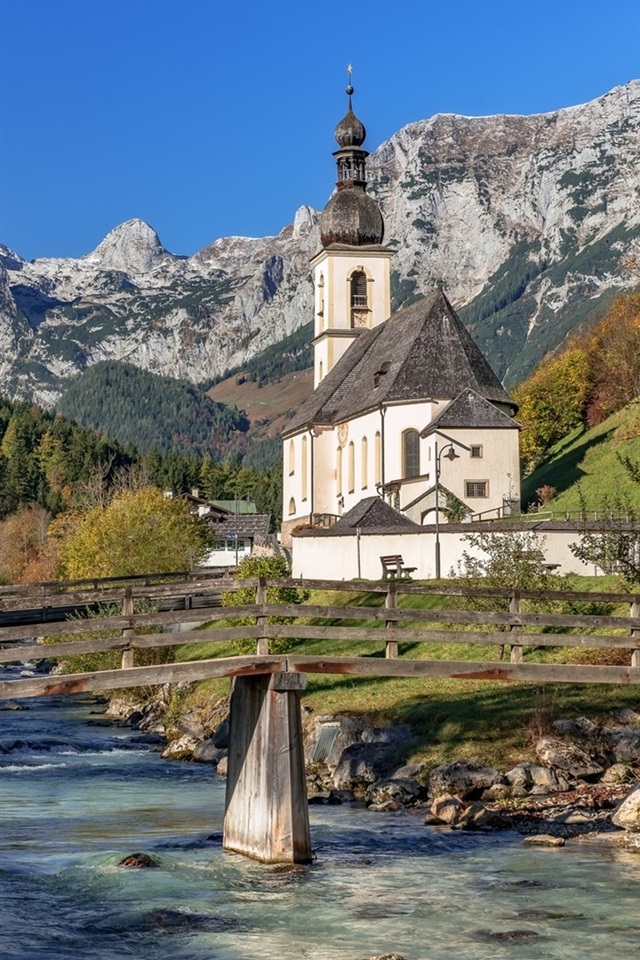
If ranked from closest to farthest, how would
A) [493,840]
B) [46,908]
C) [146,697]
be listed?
[46,908], [493,840], [146,697]

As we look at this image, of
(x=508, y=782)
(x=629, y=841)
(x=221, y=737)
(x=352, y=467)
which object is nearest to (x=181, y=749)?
(x=221, y=737)

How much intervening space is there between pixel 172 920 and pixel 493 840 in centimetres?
726

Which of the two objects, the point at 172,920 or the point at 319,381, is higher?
the point at 319,381

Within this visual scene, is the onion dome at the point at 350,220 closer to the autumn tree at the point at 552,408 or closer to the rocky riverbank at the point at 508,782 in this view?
the autumn tree at the point at 552,408

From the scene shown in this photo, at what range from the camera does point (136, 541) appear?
72000 millimetres

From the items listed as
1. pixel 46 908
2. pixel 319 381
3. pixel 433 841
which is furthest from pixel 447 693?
pixel 319 381

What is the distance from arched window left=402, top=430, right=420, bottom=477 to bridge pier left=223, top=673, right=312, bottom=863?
5551 centimetres

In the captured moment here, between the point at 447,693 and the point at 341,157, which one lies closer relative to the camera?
the point at 447,693

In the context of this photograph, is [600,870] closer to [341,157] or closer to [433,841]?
[433,841]

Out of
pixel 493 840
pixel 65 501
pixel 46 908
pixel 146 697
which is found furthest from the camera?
pixel 65 501

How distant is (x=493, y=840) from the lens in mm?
25297

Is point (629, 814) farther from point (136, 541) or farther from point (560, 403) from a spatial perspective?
point (560, 403)

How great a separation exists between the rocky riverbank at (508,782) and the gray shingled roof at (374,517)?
3181 centimetres

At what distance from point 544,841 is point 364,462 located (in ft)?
206
